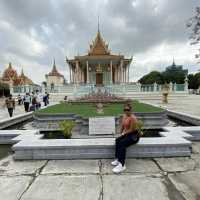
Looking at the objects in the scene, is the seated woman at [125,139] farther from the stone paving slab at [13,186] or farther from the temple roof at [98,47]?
the temple roof at [98,47]

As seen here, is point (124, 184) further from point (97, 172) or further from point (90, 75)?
point (90, 75)

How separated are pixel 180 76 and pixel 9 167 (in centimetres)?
7770

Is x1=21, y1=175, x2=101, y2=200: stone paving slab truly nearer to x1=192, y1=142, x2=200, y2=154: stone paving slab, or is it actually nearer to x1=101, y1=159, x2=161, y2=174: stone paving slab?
x1=101, y1=159, x2=161, y2=174: stone paving slab

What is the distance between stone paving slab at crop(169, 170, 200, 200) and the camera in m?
2.85

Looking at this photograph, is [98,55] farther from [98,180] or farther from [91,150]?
[98,180]

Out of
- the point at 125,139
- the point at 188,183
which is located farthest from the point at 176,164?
the point at 125,139

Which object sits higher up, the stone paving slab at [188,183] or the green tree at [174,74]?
the green tree at [174,74]

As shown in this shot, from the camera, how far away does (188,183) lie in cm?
317

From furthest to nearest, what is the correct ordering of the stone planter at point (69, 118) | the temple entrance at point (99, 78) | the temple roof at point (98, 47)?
the temple roof at point (98, 47) → the temple entrance at point (99, 78) → the stone planter at point (69, 118)

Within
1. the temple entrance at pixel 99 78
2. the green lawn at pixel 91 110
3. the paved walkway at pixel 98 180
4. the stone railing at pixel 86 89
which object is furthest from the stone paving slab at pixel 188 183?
the temple entrance at pixel 99 78

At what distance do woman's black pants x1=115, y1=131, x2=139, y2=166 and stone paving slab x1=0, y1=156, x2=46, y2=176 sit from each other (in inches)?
65.3

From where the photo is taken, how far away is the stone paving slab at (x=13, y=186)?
2.83 meters

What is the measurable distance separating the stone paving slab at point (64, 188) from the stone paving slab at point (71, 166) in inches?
9.2

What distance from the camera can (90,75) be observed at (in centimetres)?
3606
